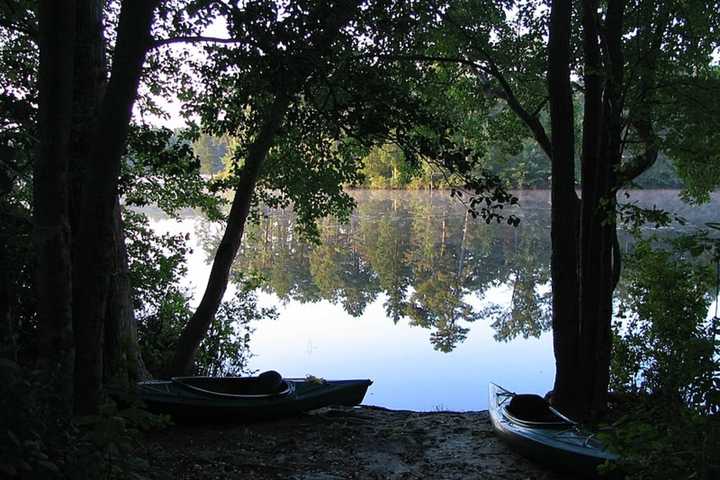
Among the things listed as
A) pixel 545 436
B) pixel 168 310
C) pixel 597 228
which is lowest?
pixel 545 436

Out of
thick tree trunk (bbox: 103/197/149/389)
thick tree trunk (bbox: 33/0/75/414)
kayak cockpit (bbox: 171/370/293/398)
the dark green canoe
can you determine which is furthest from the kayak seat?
thick tree trunk (bbox: 33/0/75/414)

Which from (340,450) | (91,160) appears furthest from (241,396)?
(91,160)

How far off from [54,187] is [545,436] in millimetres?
4155

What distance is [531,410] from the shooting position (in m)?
5.39

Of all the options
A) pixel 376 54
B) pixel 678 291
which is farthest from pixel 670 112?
pixel 376 54

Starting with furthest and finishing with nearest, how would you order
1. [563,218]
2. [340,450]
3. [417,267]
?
[417,267], [563,218], [340,450]

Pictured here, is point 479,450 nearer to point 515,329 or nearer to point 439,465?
point 439,465

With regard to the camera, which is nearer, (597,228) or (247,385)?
(597,228)

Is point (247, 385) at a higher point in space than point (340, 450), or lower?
higher

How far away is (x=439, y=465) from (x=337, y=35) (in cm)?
367

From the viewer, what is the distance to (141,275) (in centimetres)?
761

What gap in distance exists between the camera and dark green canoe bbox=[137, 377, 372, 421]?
18.1 ft

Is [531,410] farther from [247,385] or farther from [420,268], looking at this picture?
[420,268]

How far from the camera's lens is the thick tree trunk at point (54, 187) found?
2375 mm
